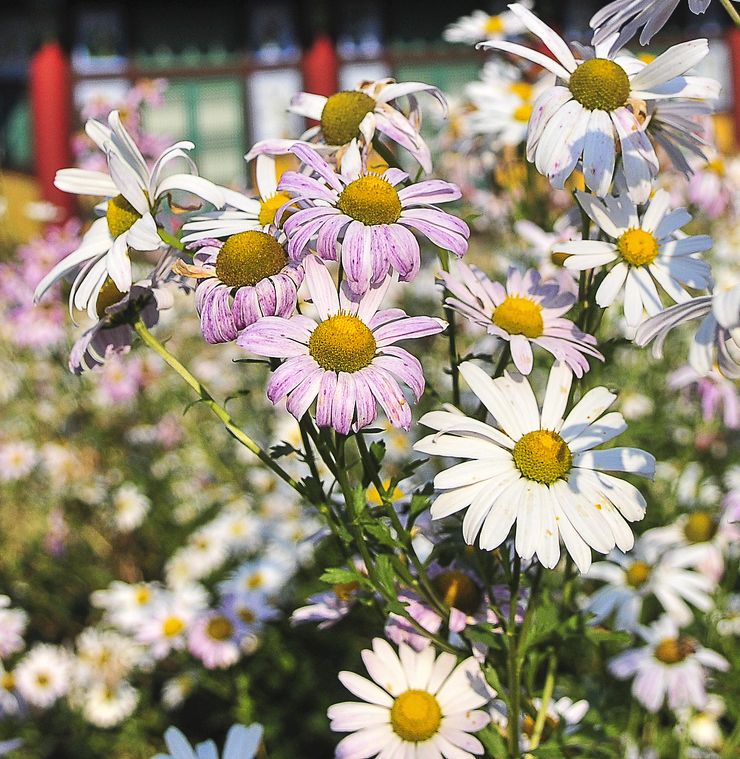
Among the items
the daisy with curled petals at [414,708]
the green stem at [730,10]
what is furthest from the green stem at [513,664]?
the green stem at [730,10]

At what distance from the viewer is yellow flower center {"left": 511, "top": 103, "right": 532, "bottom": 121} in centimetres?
202

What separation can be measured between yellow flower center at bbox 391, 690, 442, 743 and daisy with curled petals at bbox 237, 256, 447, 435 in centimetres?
33

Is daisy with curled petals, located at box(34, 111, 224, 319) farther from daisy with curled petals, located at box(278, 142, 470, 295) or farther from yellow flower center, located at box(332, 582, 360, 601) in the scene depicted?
yellow flower center, located at box(332, 582, 360, 601)

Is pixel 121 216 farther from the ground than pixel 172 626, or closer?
farther from the ground

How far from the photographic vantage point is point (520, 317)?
3.02ft

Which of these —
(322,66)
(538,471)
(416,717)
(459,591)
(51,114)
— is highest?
(322,66)

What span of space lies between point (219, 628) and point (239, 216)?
116 centimetres

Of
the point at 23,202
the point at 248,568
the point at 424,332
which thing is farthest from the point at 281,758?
the point at 23,202

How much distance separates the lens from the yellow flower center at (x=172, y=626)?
6.64ft

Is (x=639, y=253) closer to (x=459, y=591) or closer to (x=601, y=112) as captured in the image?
(x=601, y=112)

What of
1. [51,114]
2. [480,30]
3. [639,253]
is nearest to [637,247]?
[639,253]

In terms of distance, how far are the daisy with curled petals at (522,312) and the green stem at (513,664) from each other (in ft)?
0.66

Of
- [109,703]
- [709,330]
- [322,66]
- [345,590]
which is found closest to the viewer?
[709,330]

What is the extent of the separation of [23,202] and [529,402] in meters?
8.34
